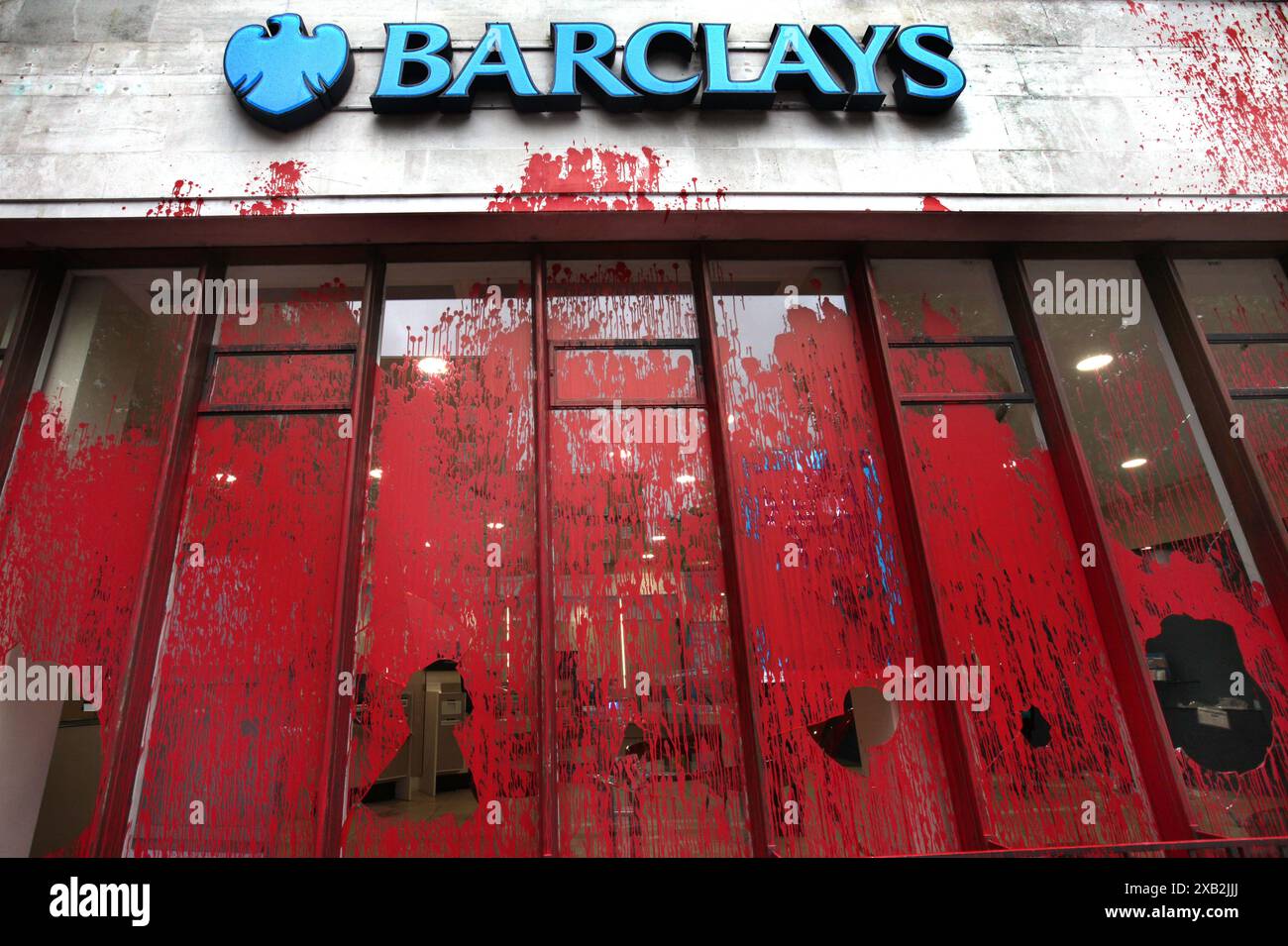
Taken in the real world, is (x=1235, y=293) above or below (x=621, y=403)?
above

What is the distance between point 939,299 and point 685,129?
6.89ft

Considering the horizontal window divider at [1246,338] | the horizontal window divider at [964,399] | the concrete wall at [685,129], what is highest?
the concrete wall at [685,129]

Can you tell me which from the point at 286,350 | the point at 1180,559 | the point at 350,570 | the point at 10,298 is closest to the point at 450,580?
the point at 350,570

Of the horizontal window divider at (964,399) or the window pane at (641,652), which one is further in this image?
the horizontal window divider at (964,399)

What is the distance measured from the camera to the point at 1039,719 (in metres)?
3.79

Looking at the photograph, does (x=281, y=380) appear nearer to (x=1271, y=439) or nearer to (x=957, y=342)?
(x=957, y=342)

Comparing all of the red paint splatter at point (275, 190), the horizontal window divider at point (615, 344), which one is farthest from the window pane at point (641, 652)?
the red paint splatter at point (275, 190)

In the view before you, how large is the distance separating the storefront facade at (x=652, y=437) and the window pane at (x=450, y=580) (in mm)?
25

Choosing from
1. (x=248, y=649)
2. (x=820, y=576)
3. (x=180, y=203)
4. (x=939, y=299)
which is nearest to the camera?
(x=248, y=649)

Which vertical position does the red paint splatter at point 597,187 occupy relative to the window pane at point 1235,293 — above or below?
above

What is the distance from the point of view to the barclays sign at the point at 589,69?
14.6 ft

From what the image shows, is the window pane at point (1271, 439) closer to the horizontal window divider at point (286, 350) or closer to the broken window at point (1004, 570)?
the broken window at point (1004, 570)

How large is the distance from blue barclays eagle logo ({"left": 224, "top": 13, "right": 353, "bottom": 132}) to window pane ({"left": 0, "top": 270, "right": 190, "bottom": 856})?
1339 mm

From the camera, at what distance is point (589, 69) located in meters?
Answer: 4.55
